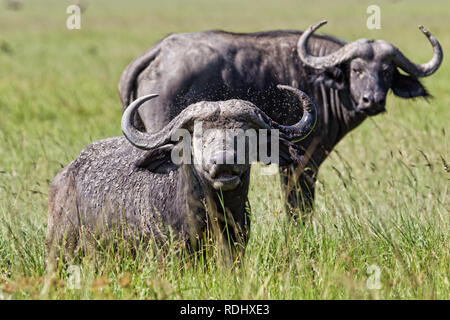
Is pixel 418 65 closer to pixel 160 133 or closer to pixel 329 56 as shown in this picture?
pixel 329 56

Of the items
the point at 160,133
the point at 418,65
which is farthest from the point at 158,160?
the point at 418,65

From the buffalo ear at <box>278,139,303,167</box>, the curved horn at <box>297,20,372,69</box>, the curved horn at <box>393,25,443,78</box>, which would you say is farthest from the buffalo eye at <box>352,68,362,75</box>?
the buffalo ear at <box>278,139,303,167</box>

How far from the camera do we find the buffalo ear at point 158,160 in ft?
14.9

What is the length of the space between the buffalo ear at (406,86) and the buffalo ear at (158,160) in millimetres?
3927

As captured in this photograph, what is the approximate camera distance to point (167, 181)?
4.85 meters

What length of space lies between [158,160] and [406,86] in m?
4.12

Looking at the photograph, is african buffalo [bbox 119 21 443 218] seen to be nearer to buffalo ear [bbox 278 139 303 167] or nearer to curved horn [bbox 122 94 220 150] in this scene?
buffalo ear [bbox 278 139 303 167]

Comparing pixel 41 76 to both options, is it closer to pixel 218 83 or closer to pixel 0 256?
pixel 218 83

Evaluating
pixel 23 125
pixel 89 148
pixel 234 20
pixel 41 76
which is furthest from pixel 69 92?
pixel 234 20

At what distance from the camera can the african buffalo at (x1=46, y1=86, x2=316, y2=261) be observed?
4.26m

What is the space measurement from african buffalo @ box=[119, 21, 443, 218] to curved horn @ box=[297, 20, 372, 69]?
0.03ft

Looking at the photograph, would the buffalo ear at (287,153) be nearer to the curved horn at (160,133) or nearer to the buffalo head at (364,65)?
the curved horn at (160,133)

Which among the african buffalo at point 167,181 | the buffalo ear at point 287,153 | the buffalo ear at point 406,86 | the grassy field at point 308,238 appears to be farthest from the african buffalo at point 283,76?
A: the buffalo ear at point 287,153

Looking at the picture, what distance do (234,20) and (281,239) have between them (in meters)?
41.2
